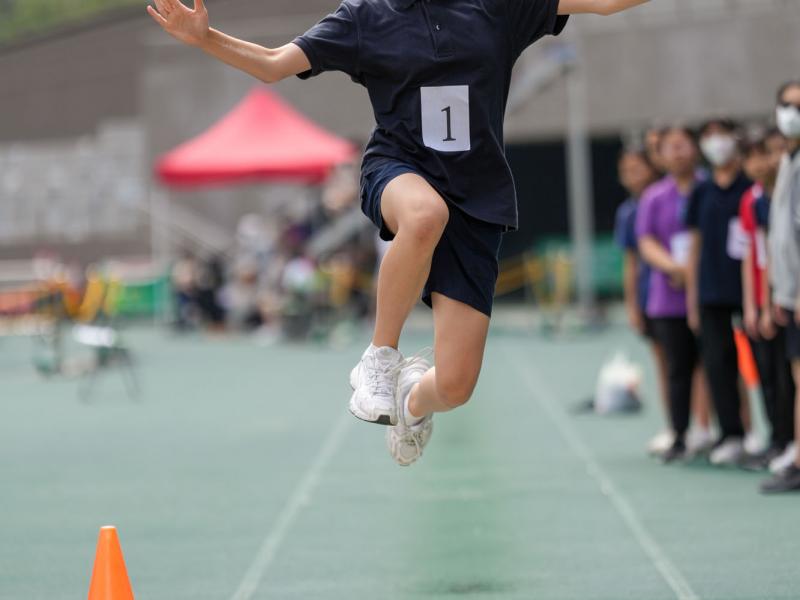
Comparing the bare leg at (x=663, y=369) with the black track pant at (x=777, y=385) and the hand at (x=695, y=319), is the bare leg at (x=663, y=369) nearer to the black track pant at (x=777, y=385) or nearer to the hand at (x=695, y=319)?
the hand at (x=695, y=319)

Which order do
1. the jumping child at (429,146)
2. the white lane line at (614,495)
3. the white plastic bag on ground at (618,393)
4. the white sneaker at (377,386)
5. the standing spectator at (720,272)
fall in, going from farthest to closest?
the white plastic bag on ground at (618,393), the standing spectator at (720,272), the white lane line at (614,495), the white sneaker at (377,386), the jumping child at (429,146)

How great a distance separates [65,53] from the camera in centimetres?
4541

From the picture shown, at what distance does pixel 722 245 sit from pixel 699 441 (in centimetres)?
142

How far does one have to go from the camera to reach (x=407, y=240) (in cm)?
545

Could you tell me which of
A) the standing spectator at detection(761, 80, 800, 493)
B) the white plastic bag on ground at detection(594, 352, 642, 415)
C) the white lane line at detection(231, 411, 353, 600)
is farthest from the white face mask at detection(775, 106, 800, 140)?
the white plastic bag on ground at detection(594, 352, 642, 415)

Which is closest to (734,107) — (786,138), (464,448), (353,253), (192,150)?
(353,253)

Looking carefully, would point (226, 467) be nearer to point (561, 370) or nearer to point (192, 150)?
point (561, 370)

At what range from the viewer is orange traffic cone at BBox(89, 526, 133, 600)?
16.6 ft

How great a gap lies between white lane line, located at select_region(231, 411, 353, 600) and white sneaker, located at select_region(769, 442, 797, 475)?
2702 millimetres

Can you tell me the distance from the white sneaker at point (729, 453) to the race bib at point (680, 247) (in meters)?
1.17

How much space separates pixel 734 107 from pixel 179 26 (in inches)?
1007

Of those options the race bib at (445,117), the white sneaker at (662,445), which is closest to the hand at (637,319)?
the white sneaker at (662,445)

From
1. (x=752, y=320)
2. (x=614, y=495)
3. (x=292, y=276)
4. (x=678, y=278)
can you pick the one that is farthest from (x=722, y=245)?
(x=292, y=276)

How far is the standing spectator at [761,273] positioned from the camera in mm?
8898
